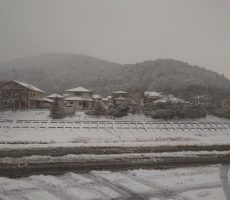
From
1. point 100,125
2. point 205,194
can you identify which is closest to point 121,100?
point 100,125

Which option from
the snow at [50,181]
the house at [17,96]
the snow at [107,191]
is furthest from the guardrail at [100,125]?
the snow at [107,191]

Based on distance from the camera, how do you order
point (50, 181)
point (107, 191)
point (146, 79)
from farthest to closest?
point (146, 79), point (50, 181), point (107, 191)

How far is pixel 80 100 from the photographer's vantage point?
5153cm

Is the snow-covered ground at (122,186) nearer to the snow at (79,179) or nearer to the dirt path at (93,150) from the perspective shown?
the snow at (79,179)

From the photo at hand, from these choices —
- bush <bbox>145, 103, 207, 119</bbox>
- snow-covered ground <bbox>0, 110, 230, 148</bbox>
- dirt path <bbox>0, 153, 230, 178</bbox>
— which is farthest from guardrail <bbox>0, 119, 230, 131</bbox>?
dirt path <bbox>0, 153, 230, 178</bbox>

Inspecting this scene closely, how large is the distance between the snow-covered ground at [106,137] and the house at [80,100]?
22.4m

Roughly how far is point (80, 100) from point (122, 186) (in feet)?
Answer: 131

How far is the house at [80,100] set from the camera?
51438 mm

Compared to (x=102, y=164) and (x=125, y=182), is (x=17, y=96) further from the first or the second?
(x=125, y=182)

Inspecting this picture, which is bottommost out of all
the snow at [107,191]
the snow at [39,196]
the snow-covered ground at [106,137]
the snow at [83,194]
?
the snow at [39,196]

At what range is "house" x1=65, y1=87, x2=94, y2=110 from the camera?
5144cm

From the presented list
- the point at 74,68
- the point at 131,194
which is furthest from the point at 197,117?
the point at 74,68

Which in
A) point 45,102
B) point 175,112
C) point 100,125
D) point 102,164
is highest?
point 45,102

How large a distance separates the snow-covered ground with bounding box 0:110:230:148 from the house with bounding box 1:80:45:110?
14194 mm
